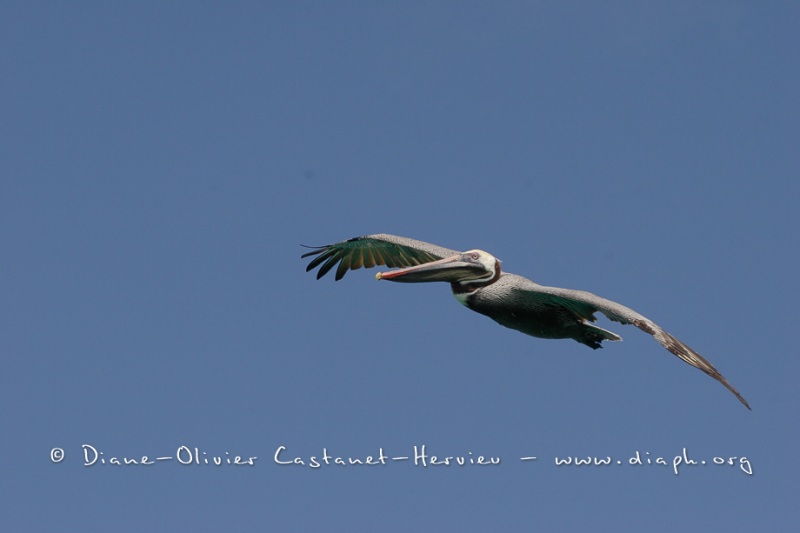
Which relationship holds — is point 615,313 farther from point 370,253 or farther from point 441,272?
point 370,253

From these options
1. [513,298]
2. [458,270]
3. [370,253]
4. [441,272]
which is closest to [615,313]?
[513,298]

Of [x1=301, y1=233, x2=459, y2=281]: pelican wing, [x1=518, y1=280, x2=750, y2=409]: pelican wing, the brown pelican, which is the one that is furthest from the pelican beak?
[x1=301, y1=233, x2=459, y2=281]: pelican wing

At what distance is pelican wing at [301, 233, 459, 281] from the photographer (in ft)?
62.6

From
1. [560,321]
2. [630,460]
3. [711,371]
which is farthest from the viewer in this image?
[630,460]

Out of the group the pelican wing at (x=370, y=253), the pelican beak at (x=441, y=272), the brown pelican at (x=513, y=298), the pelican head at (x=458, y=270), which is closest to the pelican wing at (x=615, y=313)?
the brown pelican at (x=513, y=298)

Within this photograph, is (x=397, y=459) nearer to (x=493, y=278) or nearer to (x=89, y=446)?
(x=493, y=278)

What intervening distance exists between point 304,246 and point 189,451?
3.90 meters

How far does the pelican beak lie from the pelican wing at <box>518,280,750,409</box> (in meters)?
0.84

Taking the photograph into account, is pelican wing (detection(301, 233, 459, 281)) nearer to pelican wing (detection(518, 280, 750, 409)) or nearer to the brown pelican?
the brown pelican

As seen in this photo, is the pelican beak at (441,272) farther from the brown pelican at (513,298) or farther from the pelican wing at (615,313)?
the pelican wing at (615,313)

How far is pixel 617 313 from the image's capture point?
1408 cm

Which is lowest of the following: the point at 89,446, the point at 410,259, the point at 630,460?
the point at 630,460

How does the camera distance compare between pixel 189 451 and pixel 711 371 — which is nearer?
pixel 711 371

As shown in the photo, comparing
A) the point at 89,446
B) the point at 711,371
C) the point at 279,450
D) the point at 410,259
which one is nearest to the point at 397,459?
the point at 279,450
